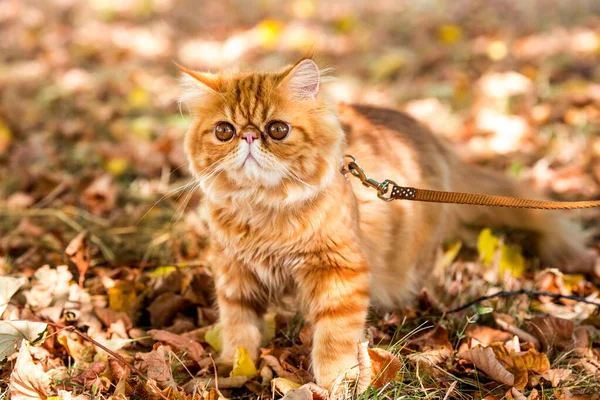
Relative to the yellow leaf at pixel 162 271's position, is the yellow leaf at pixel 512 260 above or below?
above

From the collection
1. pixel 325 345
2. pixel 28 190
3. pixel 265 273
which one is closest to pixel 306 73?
pixel 265 273

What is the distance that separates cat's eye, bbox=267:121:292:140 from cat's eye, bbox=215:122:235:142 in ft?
0.42

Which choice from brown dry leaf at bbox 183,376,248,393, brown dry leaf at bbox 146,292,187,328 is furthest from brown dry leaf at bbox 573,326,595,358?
brown dry leaf at bbox 146,292,187,328

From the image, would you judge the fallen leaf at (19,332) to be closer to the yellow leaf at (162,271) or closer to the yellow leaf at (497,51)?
the yellow leaf at (162,271)

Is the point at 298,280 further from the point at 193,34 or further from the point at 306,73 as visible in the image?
the point at 193,34

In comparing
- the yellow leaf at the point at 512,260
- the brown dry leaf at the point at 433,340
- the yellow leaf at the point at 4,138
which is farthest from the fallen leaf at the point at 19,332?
the yellow leaf at the point at 4,138

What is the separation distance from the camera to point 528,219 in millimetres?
2908

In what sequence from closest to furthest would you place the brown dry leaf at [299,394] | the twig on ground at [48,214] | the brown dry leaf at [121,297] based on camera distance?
the brown dry leaf at [299,394] → the brown dry leaf at [121,297] → the twig on ground at [48,214]

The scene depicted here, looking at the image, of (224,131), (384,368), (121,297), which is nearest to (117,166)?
(121,297)

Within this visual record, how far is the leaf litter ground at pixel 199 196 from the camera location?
6.39 ft

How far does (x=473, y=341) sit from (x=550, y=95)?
9.06 ft

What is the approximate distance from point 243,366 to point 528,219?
5.54 feet

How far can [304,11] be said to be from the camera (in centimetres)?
633

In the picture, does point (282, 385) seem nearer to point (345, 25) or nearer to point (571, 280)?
point (571, 280)
